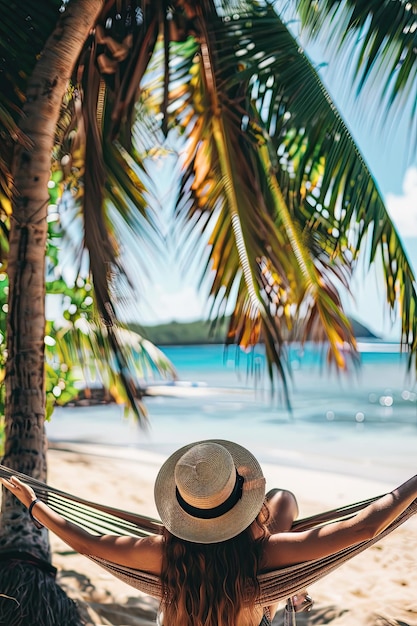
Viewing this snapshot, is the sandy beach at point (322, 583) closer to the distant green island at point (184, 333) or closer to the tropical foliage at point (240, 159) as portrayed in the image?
the tropical foliage at point (240, 159)

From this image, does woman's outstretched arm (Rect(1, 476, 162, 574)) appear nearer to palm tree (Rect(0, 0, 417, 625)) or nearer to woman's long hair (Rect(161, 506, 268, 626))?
woman's long hair (Rect(161, 506, 268, 626))

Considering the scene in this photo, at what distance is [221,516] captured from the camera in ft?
4.66

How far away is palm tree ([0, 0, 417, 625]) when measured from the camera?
2.29m

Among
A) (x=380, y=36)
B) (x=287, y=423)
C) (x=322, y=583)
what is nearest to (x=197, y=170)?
(x=380, y=36)

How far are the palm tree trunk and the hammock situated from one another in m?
0.41

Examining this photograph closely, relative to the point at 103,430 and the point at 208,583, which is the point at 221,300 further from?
the point at 103,430

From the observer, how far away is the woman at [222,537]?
4.66ft

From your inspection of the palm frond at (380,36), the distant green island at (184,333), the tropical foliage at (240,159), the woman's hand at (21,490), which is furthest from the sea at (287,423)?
the distant green island at (184,333)

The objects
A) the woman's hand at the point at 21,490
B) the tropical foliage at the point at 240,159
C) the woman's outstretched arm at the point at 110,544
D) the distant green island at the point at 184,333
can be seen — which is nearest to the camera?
the woman's outstretched arm at the point at 110,544

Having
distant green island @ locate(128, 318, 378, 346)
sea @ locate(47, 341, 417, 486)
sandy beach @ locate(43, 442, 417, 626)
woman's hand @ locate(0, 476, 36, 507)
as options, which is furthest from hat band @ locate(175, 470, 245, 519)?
distant green island @ locate(128, 318, 378, 346)

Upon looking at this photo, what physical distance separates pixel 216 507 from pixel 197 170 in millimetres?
2394

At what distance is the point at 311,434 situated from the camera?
1226 cm

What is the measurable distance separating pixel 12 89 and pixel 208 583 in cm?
177

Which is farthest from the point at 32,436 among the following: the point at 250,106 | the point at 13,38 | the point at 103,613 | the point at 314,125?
the point at 250,106
